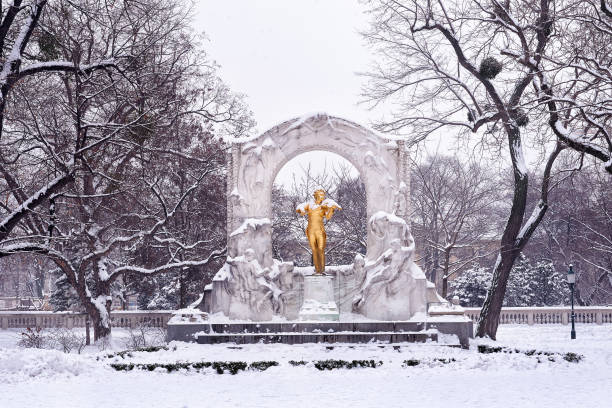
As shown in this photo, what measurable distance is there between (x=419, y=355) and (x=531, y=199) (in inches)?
1192

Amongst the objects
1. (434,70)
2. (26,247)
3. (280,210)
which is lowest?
(26,247)

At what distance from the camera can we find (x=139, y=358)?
13734 mm

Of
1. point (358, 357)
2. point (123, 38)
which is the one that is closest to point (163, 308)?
point (123, 38)

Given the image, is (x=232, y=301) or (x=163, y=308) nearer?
(x=232, y=301)

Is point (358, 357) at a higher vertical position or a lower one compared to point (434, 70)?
lower

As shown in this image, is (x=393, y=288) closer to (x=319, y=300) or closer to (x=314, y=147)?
(x=319, y=300)

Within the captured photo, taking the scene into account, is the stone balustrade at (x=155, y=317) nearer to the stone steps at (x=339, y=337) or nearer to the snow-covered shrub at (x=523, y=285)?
the snow-covered shrub at (x=523, y=285)

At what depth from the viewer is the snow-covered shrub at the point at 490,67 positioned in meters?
19.1

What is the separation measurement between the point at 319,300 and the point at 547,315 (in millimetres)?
16348

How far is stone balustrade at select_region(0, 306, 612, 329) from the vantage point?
27156 millimetres

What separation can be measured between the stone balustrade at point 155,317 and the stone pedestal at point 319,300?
34.3ft

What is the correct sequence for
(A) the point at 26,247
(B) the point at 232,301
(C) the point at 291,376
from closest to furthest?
(C) the point at 291,376, (A) the point at 26,247, (B) the point at 232,301

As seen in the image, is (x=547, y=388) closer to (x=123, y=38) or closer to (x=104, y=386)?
(x=104, y=386)

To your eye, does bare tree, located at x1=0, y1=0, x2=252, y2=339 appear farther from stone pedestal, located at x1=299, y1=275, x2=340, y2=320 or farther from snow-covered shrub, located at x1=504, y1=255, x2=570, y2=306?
snow-covered shrub, located at x1=504, y1=255, x2=570, y2=306
